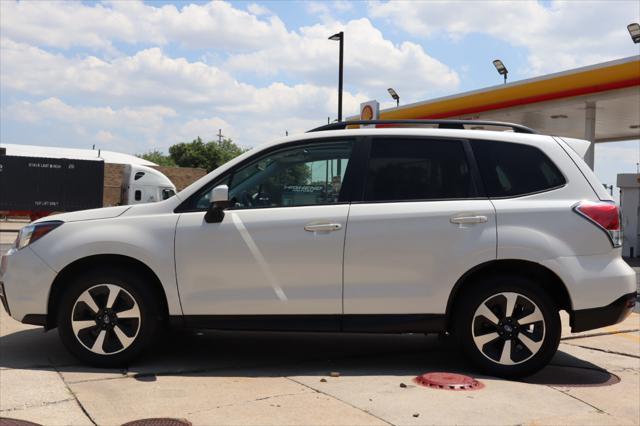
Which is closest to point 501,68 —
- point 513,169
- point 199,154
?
point 513,169

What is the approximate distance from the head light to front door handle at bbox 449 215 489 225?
303 cm

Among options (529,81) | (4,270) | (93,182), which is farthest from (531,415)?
(93,182)

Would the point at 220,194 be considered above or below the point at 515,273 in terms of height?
above

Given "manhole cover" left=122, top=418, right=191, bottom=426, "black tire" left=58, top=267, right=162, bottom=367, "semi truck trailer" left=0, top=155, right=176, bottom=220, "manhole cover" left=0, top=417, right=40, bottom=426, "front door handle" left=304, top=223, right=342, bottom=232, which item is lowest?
"manhole cover" left=0, top=417, right=40, bottom=426

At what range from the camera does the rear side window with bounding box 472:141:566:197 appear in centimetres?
523

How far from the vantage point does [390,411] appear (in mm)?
4195

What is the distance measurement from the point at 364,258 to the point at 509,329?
119 centimetres

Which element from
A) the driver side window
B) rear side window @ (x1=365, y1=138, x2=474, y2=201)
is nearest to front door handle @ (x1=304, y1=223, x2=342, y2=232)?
the driver side window

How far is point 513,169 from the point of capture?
5301 mm

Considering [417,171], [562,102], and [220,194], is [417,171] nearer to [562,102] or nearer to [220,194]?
[220,194]

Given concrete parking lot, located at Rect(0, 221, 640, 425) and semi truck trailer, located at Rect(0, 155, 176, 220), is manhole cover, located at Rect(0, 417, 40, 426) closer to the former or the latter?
concrete parking lot, located at Rect(0, 221, 640, 425)

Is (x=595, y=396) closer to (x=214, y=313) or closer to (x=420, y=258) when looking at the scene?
(x=420, y=258)

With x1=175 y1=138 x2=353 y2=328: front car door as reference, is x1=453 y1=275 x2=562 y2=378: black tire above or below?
below

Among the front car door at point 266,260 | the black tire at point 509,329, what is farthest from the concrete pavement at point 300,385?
the front car door at point 266,260
